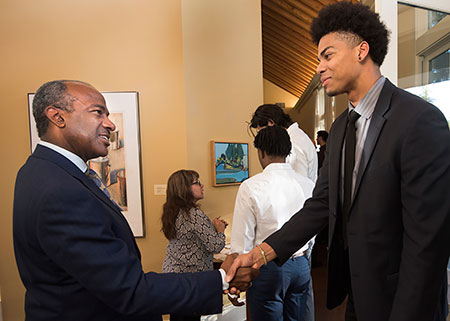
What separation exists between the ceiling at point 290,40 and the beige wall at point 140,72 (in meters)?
2.01

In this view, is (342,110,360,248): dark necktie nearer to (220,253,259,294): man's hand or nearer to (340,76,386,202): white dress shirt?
(340,76,386,202): white dress shirt

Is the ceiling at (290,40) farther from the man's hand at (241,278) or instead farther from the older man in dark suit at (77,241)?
the older man in dark suit at (77,241)

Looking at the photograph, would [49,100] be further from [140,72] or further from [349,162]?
[140,72]

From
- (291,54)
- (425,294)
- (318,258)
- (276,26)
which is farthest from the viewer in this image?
(291,54)

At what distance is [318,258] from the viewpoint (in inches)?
199

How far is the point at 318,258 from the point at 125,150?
3444 millimetres

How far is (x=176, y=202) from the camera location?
263cm

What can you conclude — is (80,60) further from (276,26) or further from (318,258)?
(276,26)

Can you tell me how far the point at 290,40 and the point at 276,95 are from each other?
18.4 feet

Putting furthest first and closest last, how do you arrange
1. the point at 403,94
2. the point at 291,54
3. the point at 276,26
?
1. the point at 291,54
2. the point at 276,26
3. the point at 403,94

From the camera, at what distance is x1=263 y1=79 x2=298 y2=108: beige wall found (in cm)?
1295

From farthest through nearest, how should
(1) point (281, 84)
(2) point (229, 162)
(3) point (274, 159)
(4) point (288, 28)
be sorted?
(1) point (281, 84)
(4) point (288, 28)
(2) point (229, 162)
(3) point (274, 159)

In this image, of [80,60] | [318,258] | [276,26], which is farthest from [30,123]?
[276,26]

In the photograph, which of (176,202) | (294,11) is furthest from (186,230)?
(294,11)
